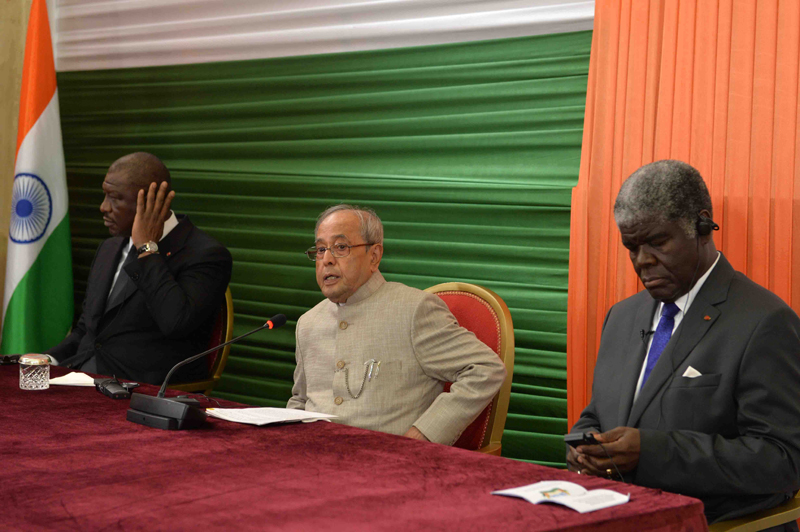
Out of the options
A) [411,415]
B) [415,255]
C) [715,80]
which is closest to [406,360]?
[411,415]

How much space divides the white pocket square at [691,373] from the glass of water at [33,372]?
1849 millimetres

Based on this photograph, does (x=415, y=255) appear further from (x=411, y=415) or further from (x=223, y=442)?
(x=223, y=442)

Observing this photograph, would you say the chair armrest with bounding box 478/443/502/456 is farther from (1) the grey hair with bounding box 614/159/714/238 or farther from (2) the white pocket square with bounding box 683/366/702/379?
(1) the grey hair with bounding box 614/159/714/238

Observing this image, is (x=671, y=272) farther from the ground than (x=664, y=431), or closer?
farther from the ground

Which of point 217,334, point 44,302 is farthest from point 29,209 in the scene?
point 217,334

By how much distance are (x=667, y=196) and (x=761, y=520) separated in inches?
31.5

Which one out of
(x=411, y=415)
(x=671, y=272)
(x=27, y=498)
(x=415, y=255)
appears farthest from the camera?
(x=415, y=255)

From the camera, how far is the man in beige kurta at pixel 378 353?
Result: 2.35 meters

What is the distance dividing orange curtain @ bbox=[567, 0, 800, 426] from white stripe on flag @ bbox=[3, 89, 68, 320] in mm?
3031

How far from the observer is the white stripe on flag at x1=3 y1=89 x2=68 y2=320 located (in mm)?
4363

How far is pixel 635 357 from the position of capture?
215 centimetres

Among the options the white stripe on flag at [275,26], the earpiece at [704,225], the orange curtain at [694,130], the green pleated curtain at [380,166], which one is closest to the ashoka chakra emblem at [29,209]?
the green pleated curtain at [380,166]

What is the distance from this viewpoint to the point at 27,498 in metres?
1.31

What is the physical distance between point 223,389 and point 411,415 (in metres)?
1.96
